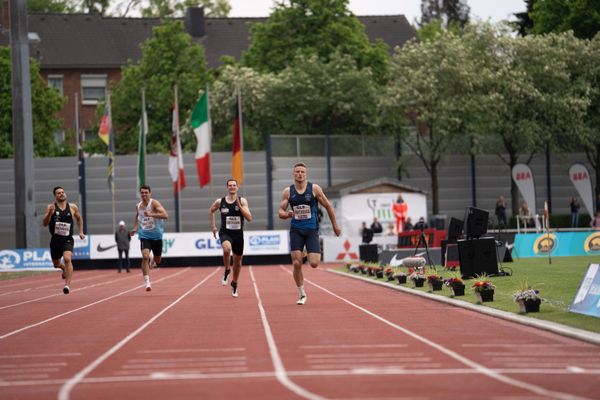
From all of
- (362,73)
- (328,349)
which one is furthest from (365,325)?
(362,73)

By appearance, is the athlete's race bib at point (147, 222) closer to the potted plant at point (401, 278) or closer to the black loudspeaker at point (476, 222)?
the potted plant at point (401, 278)

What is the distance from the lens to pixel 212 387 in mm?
9695

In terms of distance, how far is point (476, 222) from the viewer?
2381 centimetres

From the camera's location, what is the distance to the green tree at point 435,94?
185ft

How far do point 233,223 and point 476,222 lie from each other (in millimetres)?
5435

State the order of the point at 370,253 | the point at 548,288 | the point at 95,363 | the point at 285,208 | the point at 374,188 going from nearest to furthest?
1. the point at 95,363
2. the point at 285,208
3. the point at 548,288
4. the point at 370,253
5. the point at 374,188

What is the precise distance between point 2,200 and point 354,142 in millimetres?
17608

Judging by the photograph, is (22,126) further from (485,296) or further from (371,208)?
(485,296)

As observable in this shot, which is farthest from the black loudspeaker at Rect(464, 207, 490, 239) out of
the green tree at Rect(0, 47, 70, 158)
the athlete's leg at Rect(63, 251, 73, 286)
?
the green tree at Rect(0, 47, 70, 158)

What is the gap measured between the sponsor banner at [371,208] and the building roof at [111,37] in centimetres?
3148

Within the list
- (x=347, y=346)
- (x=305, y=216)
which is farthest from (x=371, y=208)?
(x=347, y=346)

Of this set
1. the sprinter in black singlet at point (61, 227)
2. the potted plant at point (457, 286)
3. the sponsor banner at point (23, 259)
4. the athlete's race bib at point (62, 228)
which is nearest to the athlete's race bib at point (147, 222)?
the sprinter in black singlet at point (61, 227)

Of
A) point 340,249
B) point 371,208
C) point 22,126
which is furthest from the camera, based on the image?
point 371,208

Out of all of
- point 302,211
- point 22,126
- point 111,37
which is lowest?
point 302,211
